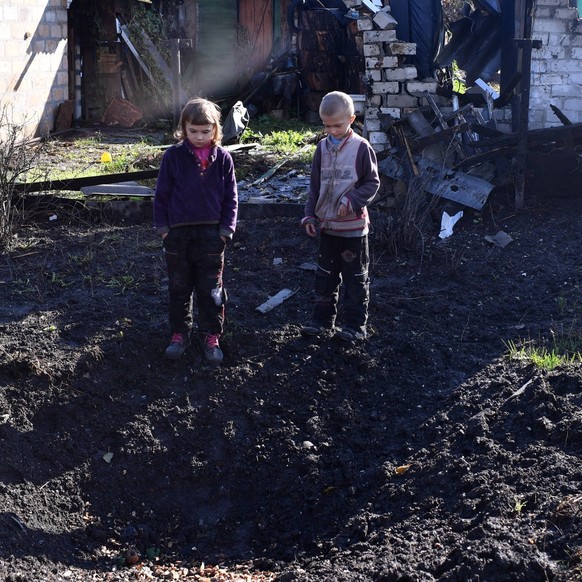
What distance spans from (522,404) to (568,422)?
0.39 m

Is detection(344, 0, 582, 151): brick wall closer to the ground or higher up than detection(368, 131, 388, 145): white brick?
higher up

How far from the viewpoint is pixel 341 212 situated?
4895mm

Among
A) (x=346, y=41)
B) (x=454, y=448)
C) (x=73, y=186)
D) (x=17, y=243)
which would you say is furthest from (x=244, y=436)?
(x=346, y=41)

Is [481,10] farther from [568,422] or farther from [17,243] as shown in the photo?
[568,422]

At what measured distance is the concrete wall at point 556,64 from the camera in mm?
8938

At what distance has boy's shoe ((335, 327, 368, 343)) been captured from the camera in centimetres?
527

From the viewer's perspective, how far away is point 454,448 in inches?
164

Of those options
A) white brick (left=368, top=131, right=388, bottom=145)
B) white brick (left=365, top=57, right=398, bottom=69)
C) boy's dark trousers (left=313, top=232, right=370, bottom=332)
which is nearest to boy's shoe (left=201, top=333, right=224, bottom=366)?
boy's dark trousers (left=313, top=232, right=370, bottom=332)

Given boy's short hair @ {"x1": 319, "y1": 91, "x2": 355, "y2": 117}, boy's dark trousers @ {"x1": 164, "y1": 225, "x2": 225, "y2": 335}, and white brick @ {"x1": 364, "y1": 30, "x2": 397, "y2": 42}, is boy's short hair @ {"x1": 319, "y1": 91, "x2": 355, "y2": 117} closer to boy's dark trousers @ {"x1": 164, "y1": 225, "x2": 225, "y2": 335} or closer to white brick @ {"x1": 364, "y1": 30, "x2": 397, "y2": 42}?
boy's dark trousers @ {"x1": 164, "y1": 225, "x2": 225, "y2": 335}

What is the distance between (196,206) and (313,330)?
120 cm

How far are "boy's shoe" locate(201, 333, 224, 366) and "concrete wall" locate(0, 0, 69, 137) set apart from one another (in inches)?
322

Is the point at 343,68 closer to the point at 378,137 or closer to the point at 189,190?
the point at 378,137

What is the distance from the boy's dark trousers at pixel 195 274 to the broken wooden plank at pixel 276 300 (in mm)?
847

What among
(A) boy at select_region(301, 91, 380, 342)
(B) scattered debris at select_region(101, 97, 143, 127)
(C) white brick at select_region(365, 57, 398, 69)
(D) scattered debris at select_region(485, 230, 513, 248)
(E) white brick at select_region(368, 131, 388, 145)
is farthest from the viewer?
(B) scattered debris at select_region(101, 97, 143, 127)
